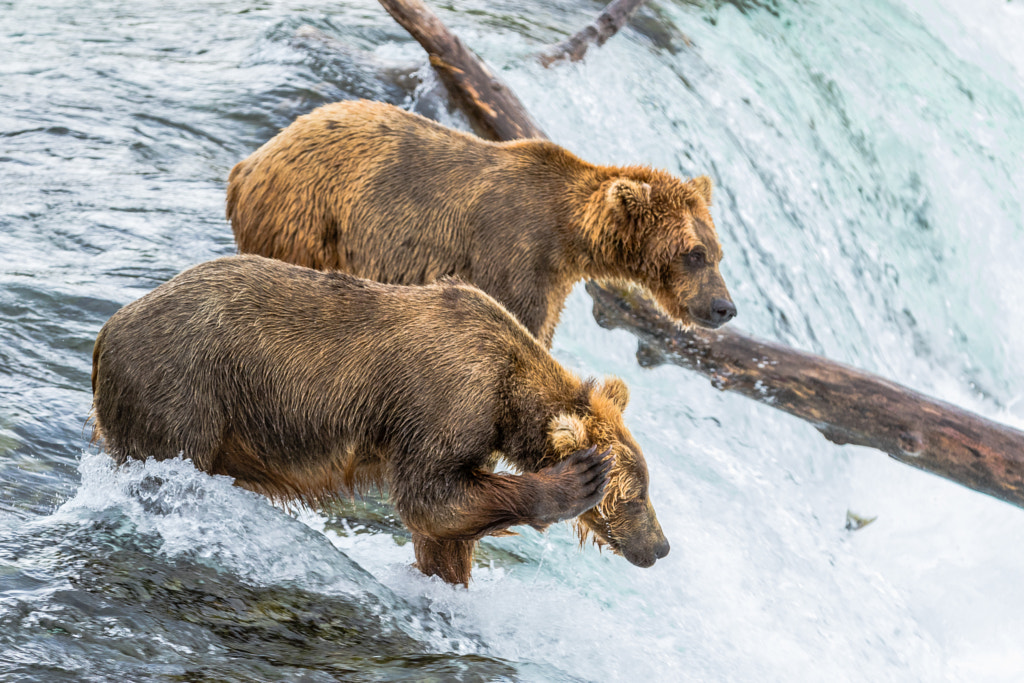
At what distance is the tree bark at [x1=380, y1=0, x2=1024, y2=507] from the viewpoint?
21.1ft

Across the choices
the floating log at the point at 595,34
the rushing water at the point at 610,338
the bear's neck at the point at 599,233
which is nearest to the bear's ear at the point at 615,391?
the rushing water at the point at 610,338

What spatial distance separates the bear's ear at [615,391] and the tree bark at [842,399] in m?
1.94

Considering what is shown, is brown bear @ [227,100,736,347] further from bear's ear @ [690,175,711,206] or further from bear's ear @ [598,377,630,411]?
bear's ear @ [598,377,630,411]

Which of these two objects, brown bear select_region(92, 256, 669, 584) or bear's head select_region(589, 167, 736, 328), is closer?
brown bear select_region(92, 256, 669, 584)

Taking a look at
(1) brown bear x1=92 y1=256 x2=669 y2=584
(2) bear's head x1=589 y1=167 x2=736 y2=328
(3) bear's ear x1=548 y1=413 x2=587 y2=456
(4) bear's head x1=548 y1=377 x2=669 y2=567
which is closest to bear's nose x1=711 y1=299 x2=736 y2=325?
(2) bear's head x1=589 y1=167 x2=736 y2=328

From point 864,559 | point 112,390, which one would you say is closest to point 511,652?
point 112,390

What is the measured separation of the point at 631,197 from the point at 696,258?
1.63 feet

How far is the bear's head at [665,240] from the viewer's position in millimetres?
5664

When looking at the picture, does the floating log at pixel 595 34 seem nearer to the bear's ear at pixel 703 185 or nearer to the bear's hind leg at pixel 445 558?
the bear's ear at pixel 703 185

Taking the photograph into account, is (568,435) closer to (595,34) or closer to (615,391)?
(615,391)

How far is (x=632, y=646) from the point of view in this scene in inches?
182

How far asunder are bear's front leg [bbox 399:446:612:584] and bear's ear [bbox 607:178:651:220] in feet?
6.46

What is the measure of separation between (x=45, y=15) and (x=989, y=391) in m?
10.1

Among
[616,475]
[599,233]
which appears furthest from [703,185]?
[616,475]
